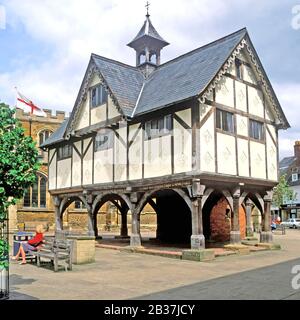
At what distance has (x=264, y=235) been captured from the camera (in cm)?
1994

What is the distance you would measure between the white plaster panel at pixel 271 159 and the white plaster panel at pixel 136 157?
6.22 meters

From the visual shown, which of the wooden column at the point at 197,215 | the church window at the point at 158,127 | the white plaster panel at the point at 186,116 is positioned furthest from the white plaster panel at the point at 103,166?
the wooden column at the point at 197,215

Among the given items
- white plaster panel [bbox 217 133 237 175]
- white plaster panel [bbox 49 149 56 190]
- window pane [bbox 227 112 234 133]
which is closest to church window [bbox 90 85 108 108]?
white plaster panel [bbox 49 149 56 190]

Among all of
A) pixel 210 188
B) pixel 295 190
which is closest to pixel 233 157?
pixel 210 188

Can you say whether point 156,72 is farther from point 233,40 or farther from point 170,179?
point 170,179

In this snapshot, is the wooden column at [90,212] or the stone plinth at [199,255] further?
the wooden column at [90,212]

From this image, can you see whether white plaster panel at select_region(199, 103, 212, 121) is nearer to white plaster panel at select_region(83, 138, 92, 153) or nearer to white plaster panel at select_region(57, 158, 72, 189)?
white plaster panel at select_region(83, 138, 92, 153)

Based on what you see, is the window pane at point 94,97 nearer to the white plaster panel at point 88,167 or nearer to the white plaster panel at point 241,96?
the white plaster panel at point 88,167

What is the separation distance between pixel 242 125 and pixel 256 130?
1.39 meters

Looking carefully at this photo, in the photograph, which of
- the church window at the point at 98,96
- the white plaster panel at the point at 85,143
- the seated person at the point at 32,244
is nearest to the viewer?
the seated person at the point at 32,244

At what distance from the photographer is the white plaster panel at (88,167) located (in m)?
21.4

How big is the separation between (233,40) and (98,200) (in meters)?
9.92

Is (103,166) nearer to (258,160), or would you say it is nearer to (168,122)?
(168,122)
